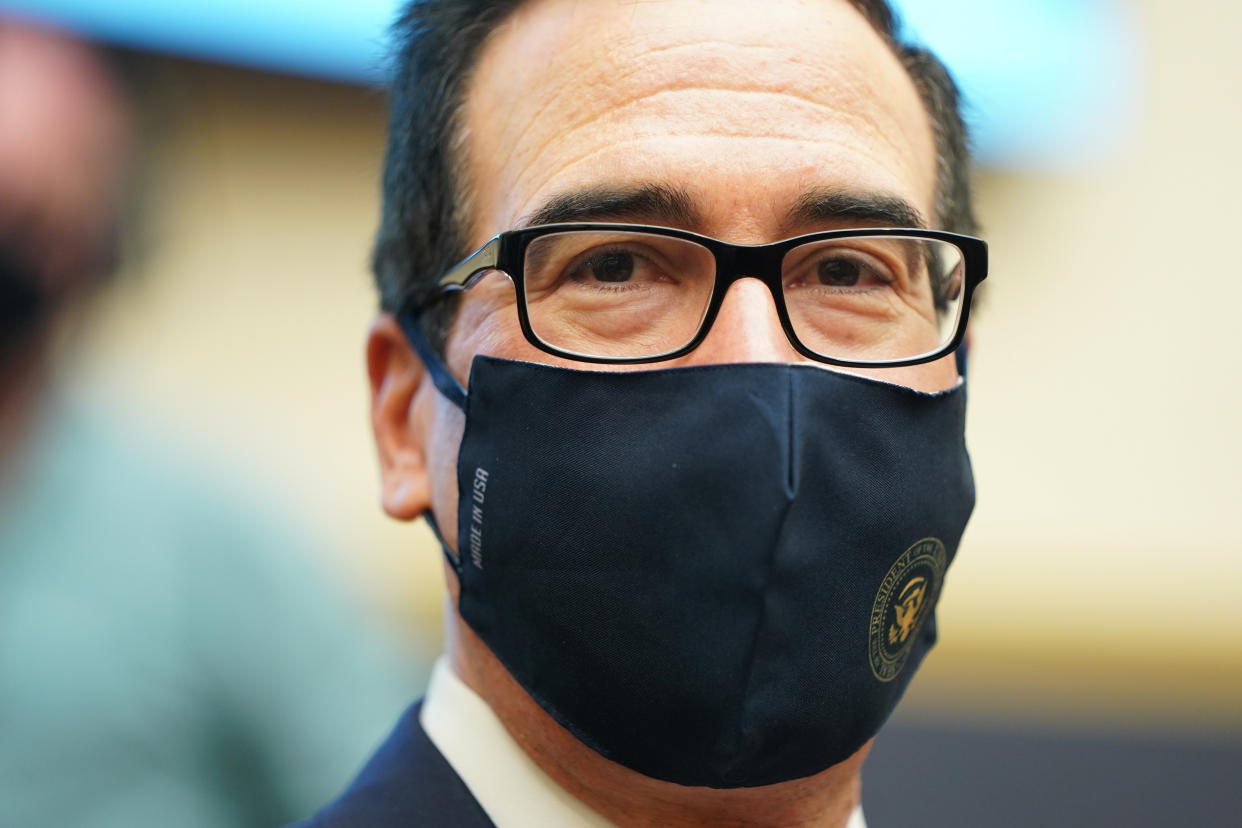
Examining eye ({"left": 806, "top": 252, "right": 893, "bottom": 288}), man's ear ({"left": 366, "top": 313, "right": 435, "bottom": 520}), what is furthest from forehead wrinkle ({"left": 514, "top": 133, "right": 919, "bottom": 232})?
man's ear ({"left": 366, "top": 313, "right": 435, "bottom": 520})

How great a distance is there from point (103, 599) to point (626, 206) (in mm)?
1909

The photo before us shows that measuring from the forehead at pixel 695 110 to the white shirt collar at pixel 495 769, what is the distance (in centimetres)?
70

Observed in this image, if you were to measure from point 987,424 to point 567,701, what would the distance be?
172 inches

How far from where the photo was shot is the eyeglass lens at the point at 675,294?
55.9 inches

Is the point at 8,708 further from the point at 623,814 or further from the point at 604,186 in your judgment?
the point at 604,186

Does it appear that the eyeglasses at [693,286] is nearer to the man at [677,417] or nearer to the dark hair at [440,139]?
the man at [677,417]

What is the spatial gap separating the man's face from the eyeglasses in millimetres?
28

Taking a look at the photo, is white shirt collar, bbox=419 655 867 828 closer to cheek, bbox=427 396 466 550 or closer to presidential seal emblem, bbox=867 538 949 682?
cheek, bbox=427 396 466 550

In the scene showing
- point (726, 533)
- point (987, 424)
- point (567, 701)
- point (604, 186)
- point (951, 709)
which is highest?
point (604, 186)

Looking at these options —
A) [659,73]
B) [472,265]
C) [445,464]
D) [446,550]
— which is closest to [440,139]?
[472,265]

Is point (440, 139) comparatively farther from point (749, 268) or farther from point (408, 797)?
point (408, 797)

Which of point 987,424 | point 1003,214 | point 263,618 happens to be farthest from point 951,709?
point 263,618

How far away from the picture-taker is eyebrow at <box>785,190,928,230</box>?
4.69ft

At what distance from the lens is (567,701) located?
4.39 ft
